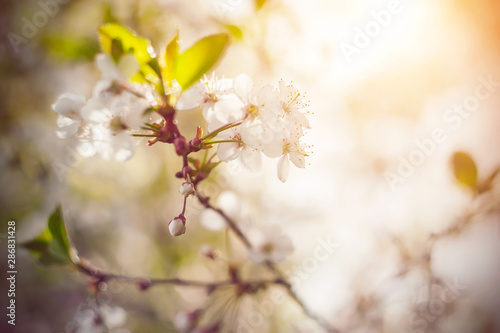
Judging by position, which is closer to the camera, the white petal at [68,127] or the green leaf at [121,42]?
the green leaf at [121,42]

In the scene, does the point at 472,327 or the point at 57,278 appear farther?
the point at 57,278

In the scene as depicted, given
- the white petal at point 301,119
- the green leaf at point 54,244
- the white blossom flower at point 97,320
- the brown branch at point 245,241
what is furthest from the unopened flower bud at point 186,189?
the white blossom flower at point 97,320

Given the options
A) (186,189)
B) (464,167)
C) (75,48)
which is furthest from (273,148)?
(75,48)

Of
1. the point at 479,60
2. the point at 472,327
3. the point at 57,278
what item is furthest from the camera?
the point at 57,278

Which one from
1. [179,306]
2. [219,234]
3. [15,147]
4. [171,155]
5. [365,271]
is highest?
[365,271]

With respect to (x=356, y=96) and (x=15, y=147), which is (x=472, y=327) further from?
(x=15, y=147)

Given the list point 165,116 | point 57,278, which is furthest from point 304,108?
point 57,278

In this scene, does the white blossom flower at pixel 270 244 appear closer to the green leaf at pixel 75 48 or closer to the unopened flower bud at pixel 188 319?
the unopened flower bud at pixel 188 319

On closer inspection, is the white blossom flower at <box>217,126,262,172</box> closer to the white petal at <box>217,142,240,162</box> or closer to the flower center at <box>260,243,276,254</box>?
the white petal at <box>217,142,240,162</box>
